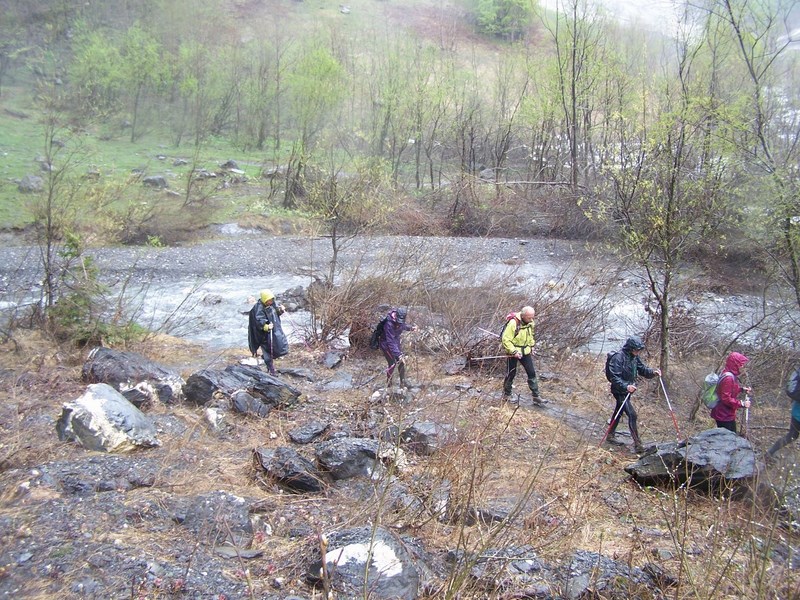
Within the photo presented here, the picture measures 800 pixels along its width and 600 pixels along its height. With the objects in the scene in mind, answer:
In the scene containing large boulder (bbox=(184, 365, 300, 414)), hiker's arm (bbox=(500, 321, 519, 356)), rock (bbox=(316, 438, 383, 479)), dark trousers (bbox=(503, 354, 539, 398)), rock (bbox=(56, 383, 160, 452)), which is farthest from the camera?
dark trousers (bbox=(503, 354, 539, 398))

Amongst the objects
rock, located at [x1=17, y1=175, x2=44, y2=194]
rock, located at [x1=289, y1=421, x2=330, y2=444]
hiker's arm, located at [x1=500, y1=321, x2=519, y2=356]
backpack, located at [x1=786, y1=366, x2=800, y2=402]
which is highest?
backpack, located at [x1=786, y1=366, x2=800, y2=402]

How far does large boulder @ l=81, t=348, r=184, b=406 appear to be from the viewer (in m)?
7.66

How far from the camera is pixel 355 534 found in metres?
3.83

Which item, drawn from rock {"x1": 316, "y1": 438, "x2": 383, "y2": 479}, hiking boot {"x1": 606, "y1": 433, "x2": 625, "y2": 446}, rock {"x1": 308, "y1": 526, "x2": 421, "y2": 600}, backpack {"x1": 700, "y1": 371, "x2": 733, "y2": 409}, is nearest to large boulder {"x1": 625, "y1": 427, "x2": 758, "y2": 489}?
backpack {"x1": 700, "y1": 371, "x2": 733, "y2": 409}

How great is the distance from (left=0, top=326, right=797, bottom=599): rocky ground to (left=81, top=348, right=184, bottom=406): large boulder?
0.26 metres

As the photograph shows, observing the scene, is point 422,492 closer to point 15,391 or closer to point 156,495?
point 156,495

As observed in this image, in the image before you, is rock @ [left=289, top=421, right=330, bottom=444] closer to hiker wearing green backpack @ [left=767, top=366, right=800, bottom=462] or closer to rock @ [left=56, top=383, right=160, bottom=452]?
rock @ [left=56, top=383, right=160, bottom=452]

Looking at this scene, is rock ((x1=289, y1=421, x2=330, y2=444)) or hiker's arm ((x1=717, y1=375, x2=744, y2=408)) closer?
rock ((x1=289, y1=421, x2=330, y2=444))

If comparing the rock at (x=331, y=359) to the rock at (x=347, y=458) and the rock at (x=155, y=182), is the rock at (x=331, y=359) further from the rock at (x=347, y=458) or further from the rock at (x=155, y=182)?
the rock at (x=155, y=182)

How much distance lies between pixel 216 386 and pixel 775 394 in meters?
7.60

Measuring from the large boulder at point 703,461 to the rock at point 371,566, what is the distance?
2.90 metres

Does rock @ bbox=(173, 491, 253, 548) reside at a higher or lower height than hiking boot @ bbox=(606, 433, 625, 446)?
higher

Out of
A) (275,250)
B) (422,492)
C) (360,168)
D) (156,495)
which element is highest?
(360,168)

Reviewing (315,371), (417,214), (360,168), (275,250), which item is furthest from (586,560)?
(417,214)
